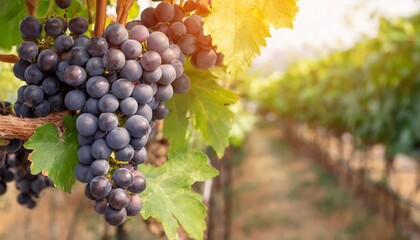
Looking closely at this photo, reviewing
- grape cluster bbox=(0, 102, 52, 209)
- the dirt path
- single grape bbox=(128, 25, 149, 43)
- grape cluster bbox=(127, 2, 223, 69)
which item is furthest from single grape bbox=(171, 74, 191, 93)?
the dirt path

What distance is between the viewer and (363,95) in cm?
861

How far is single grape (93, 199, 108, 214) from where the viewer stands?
2.77ft

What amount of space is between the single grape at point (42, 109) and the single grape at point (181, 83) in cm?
25

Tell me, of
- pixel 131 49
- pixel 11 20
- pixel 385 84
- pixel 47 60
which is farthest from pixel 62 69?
pixel 385 84

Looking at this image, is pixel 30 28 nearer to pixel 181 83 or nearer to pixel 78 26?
pixel 78 26

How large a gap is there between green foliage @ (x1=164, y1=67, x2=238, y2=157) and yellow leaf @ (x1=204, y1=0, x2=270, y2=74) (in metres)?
0.21

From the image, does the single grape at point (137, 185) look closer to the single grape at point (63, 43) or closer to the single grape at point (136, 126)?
the single grape at point (136, 126)

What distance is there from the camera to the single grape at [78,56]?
88 cm

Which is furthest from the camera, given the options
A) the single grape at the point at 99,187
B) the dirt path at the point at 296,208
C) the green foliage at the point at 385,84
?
the dirt path at the point at 296,208

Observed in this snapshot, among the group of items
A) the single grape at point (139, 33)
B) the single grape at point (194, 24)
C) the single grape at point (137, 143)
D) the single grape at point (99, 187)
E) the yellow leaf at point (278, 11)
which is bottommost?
the single grape at point (99, 187)

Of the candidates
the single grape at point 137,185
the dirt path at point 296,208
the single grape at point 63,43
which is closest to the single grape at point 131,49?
the single grape at point 63,43

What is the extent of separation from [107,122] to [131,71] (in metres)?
0.10

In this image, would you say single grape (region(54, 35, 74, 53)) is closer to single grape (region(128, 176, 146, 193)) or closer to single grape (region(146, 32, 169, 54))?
single grape (region(146, 32, 169, 54))

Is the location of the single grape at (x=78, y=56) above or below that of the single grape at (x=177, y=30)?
below
